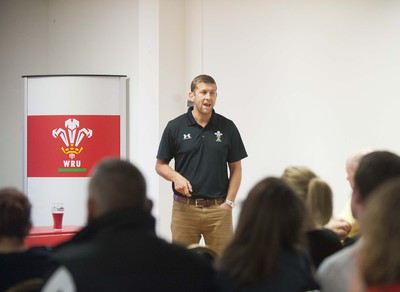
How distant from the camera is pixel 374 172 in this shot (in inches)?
100

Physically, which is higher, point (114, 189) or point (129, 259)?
point (114, 189)

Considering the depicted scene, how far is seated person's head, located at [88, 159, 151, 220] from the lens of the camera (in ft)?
7.50

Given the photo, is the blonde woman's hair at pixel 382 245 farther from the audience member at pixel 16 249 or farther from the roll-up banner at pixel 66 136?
the roll-up banner at pixel 66 136

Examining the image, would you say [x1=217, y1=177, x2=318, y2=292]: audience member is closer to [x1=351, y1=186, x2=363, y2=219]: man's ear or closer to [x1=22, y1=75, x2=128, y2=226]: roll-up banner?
[x1=351, y1=186, x2=363, y2=219]: man's ear

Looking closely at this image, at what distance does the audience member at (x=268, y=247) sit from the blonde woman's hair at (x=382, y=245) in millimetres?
485

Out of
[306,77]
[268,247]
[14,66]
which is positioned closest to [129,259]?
[268,247]

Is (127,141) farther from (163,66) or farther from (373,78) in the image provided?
(373,78)

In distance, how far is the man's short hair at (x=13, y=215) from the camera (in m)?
2.49

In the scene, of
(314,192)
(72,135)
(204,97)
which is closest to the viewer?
(314,192)

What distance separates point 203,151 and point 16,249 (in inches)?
117

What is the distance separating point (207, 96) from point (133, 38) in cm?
252

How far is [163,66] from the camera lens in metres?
7.29

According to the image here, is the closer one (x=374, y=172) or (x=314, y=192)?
(x=374, y=172)

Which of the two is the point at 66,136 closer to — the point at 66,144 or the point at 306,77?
the point at 66,144
